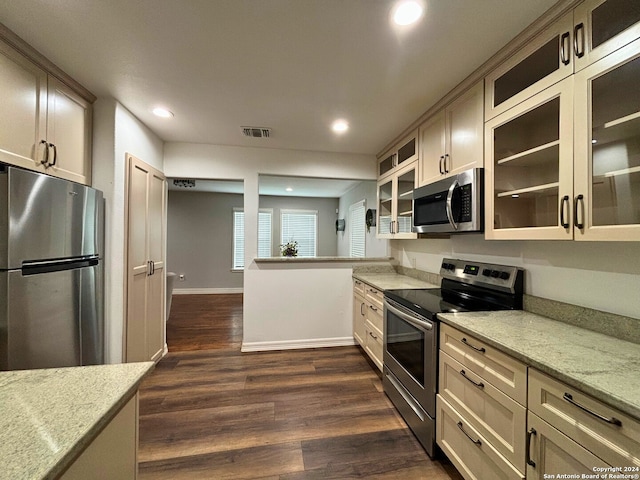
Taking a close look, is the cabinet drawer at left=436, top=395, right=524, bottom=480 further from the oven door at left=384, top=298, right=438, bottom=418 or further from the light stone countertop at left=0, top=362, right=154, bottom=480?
the light stone countertop at left=0, top=362, right=154, bottom=480

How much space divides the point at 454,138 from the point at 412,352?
61.4 inches

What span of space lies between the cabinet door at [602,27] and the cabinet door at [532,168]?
106mm

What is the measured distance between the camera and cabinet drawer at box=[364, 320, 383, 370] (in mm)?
2434

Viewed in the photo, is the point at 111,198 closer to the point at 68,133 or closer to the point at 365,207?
the point at 68,133

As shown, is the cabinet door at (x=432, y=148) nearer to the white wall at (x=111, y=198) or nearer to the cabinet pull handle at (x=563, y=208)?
the cabinet pull handle at (x=563, y=208)

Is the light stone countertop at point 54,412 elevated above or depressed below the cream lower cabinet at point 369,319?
above

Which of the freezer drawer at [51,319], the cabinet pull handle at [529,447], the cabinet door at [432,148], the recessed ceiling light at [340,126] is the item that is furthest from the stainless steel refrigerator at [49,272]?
the cabinet door at [432,148]

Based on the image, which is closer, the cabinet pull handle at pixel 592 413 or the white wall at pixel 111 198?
the cabinet pull handle at pixel 592 413

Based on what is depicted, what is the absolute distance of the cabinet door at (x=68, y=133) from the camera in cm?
171

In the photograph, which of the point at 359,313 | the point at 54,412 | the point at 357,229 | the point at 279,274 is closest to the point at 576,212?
the point at 54,412

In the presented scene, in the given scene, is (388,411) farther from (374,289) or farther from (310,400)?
(374,289)

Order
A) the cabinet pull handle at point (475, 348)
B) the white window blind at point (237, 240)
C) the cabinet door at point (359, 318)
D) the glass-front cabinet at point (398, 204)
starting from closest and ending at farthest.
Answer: the cabinet pull handle at point (475, 348) < the glass-front cabinet at point (398, 204) < the cabinet door at point (359, 318) < the white window blind at point (237, 240)

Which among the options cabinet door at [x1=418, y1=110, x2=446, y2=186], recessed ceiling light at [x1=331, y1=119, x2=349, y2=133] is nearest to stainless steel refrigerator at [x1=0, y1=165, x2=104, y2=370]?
recessed ceiling light at [x1=331, y1=119, x2=349, y2=133]

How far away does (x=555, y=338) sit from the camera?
47.2 inches
